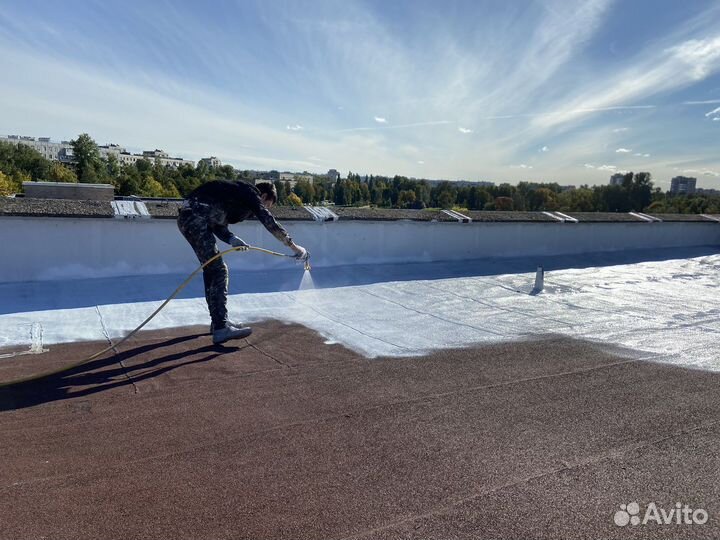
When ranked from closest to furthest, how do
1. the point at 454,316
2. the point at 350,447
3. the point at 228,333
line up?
1. the point at 350,447
2. the point at 228,333
3. the point at 454,316

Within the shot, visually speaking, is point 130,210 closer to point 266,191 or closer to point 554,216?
point 266,191

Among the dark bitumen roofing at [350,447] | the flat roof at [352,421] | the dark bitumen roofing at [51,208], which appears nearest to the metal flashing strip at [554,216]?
the flat roof at [352,421]

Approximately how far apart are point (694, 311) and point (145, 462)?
A: 7639mm

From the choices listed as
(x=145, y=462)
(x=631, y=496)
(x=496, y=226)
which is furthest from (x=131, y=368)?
(x=496, y=226)

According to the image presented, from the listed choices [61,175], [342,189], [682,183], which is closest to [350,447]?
[61,175]

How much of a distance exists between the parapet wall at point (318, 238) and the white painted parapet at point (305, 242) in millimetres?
14

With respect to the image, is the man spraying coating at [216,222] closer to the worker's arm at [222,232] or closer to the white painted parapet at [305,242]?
the worker's arm at [222,232]

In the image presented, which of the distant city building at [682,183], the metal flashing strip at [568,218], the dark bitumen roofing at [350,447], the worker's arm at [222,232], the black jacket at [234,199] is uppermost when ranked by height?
the distant city building at [682,183]

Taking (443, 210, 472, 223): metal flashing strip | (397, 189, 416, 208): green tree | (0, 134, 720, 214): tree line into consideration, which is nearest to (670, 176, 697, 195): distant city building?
(0, 134, 720, 214): tree line

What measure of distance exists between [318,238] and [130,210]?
3.39 m

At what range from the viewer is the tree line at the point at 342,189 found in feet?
181

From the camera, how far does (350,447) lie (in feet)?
10.6

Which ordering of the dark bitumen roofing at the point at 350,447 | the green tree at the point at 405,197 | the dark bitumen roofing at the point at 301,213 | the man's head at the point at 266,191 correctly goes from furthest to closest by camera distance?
the green tree at the point at 405,197 < the dark bitumen roofing at the point at 301,213 < the man's head at the point at 266,191 < the dark bitumen roofing at the point at 350,447

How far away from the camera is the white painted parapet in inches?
310
